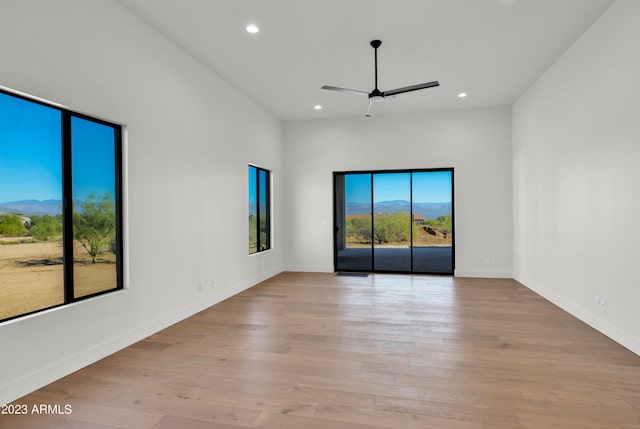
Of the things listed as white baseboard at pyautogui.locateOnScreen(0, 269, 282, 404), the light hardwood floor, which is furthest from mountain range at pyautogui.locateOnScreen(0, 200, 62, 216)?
the light hardwood floor

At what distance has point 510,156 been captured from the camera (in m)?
6.97

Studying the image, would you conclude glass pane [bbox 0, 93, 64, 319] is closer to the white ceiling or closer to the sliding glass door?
the white ceiling

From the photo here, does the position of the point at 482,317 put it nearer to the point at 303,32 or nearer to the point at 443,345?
the point at 443,345

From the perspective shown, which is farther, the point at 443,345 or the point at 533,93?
the point at 533,93

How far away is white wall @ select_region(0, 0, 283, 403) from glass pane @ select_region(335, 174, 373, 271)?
10.2 feet

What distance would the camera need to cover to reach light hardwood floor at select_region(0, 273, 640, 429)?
2.25 metres

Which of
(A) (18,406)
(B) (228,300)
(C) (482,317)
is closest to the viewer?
(A) (18,406)

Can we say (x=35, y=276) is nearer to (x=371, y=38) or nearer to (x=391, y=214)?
(x=371, y=38)

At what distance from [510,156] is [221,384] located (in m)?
6.74

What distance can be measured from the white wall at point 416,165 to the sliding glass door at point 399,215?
26cm

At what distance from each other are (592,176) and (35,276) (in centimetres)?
564

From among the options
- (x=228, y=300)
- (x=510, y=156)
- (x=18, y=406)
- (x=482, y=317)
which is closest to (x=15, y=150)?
(x=18, y=406)

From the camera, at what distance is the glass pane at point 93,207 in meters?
3.15

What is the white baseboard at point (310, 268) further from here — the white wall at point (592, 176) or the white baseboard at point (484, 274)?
the white wall at point (592, 176)
